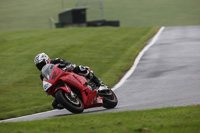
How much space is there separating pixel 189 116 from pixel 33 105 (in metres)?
5.61

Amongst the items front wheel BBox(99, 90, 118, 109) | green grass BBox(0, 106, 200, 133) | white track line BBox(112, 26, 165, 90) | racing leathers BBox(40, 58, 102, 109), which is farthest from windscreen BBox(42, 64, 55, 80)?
white track line BBox(112, 26, 165, 90)

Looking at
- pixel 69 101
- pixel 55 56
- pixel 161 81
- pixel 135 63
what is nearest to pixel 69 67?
pixel 69 101

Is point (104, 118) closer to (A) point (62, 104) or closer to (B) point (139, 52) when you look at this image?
(A) point (62, 104)

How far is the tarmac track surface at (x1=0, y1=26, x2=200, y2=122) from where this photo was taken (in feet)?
33.6

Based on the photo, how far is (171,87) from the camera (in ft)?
41.4

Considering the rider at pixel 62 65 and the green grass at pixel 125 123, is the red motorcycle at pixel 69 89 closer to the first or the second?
the rider at pixel 62 65

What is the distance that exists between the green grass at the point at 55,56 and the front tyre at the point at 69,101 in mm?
2252

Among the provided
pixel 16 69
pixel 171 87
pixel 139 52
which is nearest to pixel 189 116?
pixel 171 87

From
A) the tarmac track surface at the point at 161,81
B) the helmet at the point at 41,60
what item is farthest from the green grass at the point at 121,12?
the helmet at the point at 41,60

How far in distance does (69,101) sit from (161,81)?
5610mm

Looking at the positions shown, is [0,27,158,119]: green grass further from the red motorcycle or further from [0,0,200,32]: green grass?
[0,0,200,32]: green grass

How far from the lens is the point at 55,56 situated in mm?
21281

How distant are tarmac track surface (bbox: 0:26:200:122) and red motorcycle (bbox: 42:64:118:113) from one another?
477mm

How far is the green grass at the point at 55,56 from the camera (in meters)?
12.7
